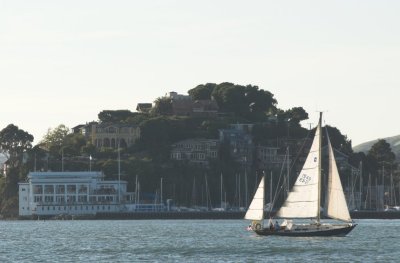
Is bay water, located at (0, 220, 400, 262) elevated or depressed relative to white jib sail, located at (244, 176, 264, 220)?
depressed

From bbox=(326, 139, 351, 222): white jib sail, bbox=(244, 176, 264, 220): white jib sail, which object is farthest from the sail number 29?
bbox=(244, 176, 264, 220): white jib sail

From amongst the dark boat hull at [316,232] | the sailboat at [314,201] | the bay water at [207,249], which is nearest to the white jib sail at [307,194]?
the sailboat at [314,201]

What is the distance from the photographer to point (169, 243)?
386 ft

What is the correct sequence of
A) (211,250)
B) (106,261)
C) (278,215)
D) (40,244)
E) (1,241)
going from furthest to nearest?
(1,241)
(40,244)
(278,215)
(211,250)
(106,261)

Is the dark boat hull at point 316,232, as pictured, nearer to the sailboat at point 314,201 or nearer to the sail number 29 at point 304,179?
the sailboat at point 314,201

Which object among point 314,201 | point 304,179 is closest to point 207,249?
point 314,201

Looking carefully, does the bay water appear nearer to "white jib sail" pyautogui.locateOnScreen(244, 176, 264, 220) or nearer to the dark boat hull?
the dark boat hull

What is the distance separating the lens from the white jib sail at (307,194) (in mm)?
110750

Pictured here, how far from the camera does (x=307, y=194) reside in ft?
365

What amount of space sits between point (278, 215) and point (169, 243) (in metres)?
11.7

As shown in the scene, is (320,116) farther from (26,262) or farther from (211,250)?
(26,262)

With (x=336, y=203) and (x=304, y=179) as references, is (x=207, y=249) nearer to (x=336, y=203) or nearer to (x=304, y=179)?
(x=304, y=179)

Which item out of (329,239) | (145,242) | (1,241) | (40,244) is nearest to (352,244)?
(329,239)

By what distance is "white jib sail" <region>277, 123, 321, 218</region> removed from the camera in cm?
11075
